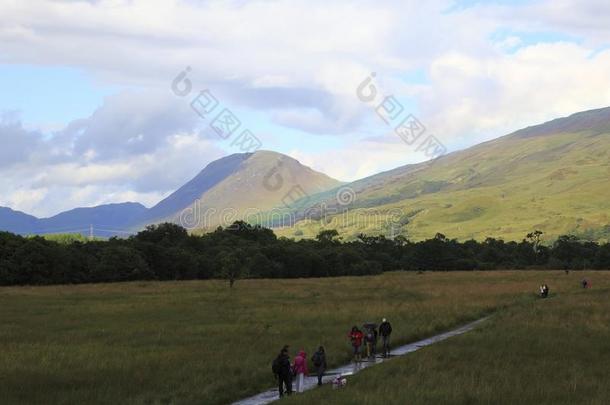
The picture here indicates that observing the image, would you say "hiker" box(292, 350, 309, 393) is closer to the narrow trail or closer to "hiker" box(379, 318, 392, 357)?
the narrow trail

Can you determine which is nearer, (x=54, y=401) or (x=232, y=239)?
(x=54, y=401)

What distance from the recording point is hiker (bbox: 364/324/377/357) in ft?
116

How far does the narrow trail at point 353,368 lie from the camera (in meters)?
26.0

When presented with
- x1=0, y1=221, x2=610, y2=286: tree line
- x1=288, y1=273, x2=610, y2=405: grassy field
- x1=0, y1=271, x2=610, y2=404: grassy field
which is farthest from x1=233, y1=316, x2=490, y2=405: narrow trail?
x1=0, y1=221, x2=610, y2=286: tree line

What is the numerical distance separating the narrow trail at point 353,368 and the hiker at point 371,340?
60 centimetres

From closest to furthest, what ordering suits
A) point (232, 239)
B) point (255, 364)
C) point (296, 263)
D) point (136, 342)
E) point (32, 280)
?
point (255, 364) → point (136, 342) → point (32, 280) → point (296, 263) → point (232, 239)

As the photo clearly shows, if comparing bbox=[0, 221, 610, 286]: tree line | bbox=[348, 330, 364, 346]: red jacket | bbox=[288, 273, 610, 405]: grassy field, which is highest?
bbox=[0, 221, 610, 286]: tree line

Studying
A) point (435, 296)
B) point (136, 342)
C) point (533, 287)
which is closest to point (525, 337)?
point (136, 342)

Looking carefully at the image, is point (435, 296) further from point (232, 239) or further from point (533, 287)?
point (232, 239)

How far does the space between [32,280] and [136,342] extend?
3010 inches

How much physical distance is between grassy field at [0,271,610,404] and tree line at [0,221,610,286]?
3734cm

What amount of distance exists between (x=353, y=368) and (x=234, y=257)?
72045mm

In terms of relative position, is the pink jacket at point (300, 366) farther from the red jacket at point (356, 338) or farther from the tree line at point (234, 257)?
the tree line at point (234, 257)

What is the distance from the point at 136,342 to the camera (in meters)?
39.2
